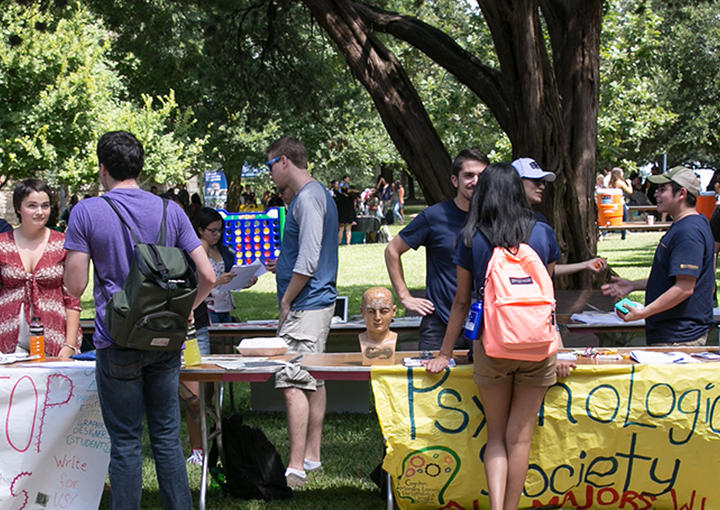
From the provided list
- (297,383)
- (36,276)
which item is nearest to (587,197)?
(297,383)

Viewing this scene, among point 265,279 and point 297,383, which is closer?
point 297,383

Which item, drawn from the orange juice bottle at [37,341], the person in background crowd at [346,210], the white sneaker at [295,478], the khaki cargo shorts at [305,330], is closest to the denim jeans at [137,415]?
the white sneaker at [295,478]

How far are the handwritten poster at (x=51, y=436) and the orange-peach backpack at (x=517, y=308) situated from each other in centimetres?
218

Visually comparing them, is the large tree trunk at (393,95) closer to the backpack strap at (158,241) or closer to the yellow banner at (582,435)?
the yellow banner at (582,435)

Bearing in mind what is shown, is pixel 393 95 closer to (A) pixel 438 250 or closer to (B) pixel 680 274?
(A) pixel 438 250

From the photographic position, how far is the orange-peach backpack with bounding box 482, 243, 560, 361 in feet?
12.3

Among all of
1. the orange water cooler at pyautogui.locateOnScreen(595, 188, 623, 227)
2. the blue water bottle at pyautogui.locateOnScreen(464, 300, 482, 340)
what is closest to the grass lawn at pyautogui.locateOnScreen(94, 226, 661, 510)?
the blue water bottle at pyautogui.locateOnScreen(464, 300, 482, 340)

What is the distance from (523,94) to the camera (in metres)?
7.53

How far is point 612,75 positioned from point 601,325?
807 inches

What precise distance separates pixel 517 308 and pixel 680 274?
135 centimetres

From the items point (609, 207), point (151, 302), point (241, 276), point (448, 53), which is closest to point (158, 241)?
point (151, 302)

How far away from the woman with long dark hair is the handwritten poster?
2.08 m

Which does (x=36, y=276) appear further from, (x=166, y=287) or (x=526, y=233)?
(x=526, y=233)

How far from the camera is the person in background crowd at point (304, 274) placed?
507 cm
